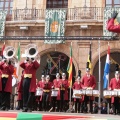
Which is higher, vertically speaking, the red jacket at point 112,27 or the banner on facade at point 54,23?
the banner on facade at point 54,23

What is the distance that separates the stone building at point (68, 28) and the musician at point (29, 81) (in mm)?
8351

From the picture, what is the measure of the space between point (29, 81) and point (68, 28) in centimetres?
916

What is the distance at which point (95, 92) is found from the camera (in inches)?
397

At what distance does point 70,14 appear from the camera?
58.3 feet

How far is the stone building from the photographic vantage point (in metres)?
17.1

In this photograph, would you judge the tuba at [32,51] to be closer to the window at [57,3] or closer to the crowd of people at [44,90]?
the crowd of people at [44,90]

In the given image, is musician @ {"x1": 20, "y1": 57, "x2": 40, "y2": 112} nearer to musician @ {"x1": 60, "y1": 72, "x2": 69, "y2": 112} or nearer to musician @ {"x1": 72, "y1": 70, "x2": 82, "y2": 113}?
musician @ {"x1": 60, "y1": 72, "x2": 69, "y2": 112}

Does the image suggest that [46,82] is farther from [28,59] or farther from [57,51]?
[57,51]

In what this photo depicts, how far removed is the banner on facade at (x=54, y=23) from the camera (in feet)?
56.4

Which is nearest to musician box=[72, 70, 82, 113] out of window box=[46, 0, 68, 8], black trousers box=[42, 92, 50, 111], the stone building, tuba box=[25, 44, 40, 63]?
black trousers box=[42, 92, 50, 111]

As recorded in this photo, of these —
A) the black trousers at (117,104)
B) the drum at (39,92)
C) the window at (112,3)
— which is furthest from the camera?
the window at (112,3)

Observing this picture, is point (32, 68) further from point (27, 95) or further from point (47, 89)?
point (47, 89)

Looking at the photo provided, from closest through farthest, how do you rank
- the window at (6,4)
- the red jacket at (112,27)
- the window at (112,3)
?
the red jacket at (112,27) → the window at (112,3) → the window at (6,4)

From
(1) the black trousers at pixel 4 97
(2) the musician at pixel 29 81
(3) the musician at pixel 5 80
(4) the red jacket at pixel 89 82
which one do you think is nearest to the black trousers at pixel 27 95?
(2) the musician at pixel 29 81
